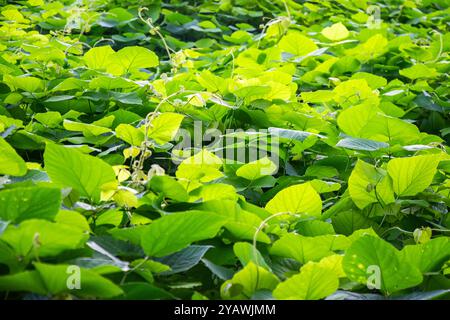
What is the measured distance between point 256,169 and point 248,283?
0.49 m

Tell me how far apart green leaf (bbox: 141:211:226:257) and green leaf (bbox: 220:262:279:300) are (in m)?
0.09

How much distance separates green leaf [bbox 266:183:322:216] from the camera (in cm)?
132

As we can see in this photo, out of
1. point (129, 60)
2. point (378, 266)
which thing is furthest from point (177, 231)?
point (129, 60)

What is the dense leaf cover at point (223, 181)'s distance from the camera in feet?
3.12

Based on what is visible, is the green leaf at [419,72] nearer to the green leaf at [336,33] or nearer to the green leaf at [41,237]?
the green leaf at [336,33]

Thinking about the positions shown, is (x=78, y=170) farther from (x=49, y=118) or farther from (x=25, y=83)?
(x=25, y=83)

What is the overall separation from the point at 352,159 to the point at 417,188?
1.22 feet

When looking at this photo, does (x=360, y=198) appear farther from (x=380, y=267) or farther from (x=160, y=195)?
(x=160, y=195)

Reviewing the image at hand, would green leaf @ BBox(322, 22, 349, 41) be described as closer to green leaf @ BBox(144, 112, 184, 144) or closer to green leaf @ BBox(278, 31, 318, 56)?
green leaf @ BBox(278, 31, 318, 56)

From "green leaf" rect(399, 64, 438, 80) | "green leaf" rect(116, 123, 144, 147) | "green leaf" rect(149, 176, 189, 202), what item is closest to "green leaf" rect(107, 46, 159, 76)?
"green leaf" rect(116, 123, 144, 147)

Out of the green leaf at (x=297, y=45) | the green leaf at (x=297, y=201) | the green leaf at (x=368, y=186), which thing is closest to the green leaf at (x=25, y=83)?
the green leaf at (x=297, y=201)

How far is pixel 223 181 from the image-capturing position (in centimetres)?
148
